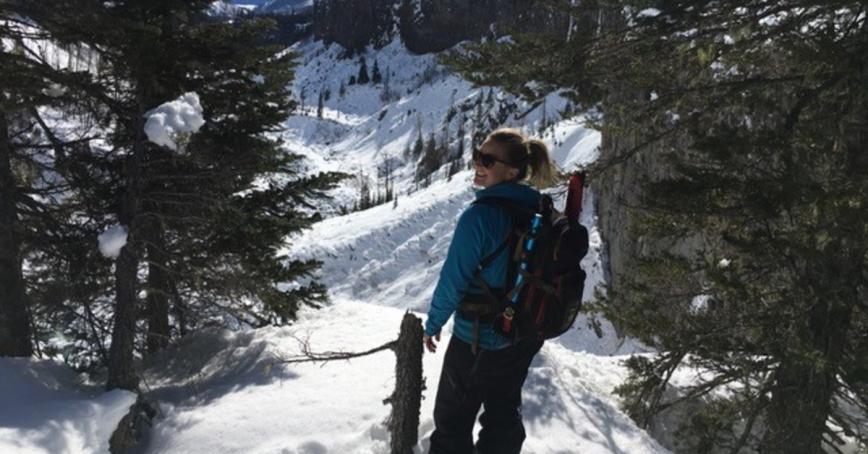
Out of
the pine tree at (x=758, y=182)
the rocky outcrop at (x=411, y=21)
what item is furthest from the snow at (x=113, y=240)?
the rocky outcrop at (x=411, y=21)

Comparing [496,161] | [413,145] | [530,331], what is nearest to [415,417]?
[530,331]

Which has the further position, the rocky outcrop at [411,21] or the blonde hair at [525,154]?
the rocky outcrop at [411,21]

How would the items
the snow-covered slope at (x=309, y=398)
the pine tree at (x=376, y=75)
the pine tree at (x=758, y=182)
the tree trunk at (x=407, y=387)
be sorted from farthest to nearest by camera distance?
1. the pine tree at (x=376, y=75)
2. the snow-covered slope at (x=309, y=398)
3. the tree trunk at (x=407, y=387)
4. the pine tree at (x=758, y=182)

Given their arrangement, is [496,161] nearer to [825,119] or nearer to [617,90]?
[825,119]

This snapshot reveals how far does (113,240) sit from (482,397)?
4164mm

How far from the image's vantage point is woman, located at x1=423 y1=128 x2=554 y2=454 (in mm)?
3082

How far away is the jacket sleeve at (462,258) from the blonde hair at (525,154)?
387 mm

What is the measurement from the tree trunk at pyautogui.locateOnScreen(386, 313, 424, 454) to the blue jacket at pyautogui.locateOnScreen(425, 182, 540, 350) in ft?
1.94

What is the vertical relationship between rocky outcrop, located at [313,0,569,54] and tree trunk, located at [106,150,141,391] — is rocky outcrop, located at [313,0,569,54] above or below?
above

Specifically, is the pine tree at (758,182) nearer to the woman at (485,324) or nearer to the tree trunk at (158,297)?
the woman at (485,324)

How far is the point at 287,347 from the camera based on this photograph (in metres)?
7.27

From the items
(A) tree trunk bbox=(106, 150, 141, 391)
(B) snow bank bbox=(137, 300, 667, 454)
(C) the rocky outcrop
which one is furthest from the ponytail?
(C) the rocky outcrop

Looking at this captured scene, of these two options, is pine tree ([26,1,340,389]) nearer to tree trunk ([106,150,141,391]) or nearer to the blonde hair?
tree trunk ([106,150,141,391])

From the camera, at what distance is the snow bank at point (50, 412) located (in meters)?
4.23
